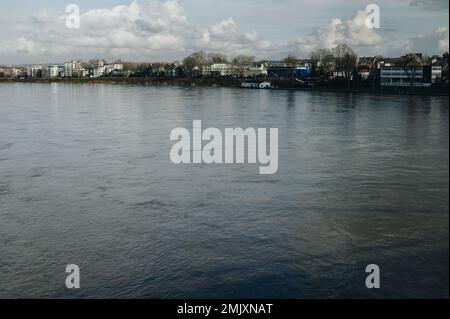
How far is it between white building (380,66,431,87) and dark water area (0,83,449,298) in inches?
1136

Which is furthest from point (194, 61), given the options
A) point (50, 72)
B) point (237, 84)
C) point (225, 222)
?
point (225, 222)

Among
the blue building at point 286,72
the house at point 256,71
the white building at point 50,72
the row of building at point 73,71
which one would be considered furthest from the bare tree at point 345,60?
the white building at point 50,72

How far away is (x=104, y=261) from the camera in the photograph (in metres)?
5.94

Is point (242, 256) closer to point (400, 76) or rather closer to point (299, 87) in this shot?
point (400, 76)

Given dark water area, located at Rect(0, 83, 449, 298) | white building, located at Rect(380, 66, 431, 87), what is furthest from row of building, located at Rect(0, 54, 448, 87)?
dark water area, located at Rect(0, 83, 449, 298)

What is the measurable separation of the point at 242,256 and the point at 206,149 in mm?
6950

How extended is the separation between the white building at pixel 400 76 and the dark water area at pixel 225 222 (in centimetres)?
Answer: 2886

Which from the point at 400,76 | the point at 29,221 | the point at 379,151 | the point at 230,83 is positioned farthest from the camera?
the point at 230,83

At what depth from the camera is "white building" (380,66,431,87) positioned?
4028 cm

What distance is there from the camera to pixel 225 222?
23.3ft

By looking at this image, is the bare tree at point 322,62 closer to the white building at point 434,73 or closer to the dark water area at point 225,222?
the white building at point 434,73

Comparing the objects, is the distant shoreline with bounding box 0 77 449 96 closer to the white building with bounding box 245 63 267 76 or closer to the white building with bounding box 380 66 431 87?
the white building with bounding box 380 66 431 87

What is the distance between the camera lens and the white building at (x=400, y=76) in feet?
132
